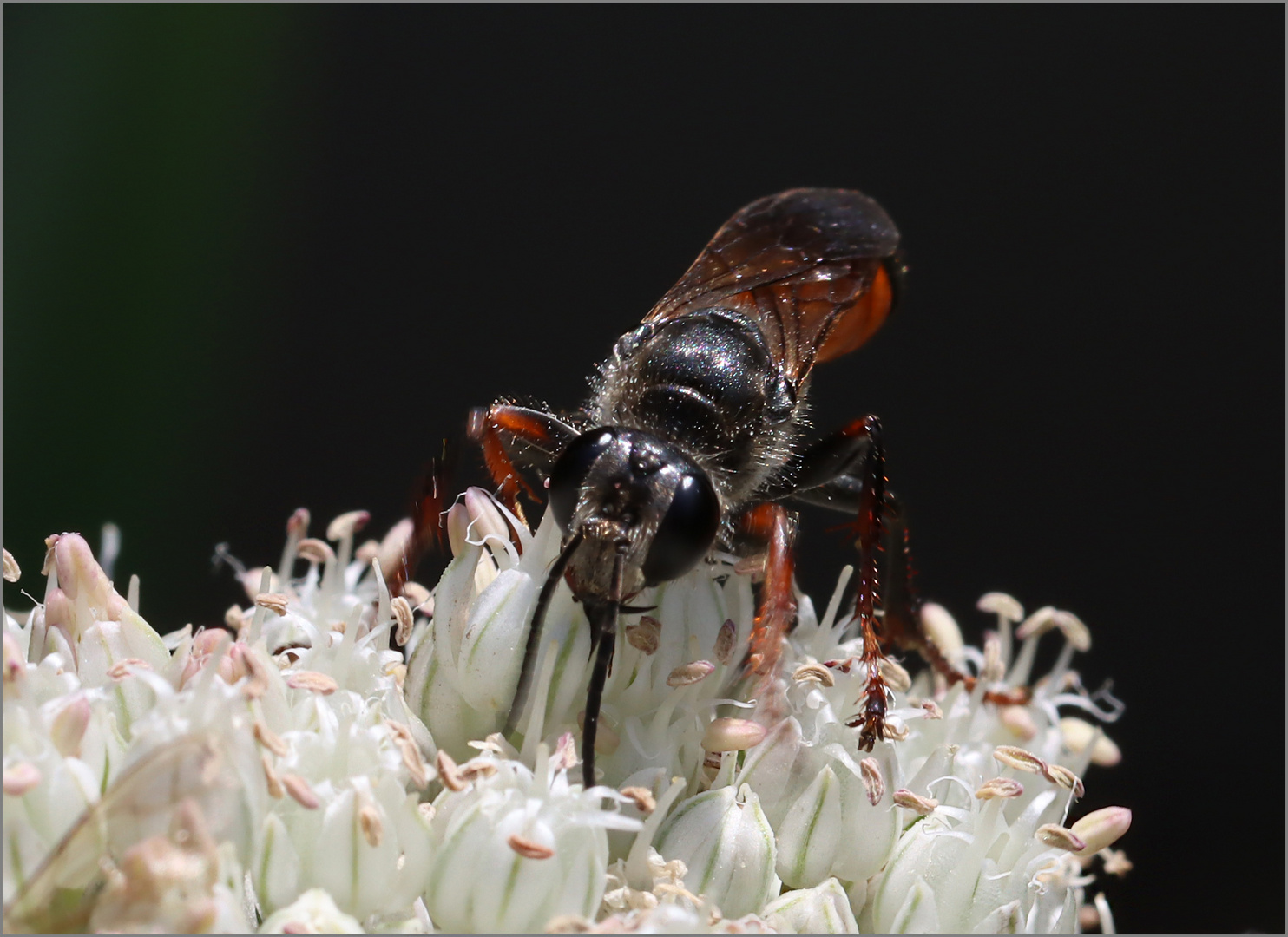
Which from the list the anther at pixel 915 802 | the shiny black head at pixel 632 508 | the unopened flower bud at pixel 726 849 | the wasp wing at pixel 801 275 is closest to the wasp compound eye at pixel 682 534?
the shiny black head at pixel 632 508

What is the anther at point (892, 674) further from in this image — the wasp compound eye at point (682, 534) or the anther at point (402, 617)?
the anther at point (402, 617)

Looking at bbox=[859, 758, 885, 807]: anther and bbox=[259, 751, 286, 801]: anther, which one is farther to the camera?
bbox=[859, 758, 885, 807]: anther

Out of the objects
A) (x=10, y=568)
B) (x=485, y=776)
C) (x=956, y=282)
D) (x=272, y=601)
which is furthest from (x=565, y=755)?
(x=956, y=282)

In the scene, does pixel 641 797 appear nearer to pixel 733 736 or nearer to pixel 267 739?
pixel 733 736

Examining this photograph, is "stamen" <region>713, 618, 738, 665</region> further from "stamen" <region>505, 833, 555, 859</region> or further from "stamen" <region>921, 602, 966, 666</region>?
"stamen" <region>921, 602, 966, 666</region>

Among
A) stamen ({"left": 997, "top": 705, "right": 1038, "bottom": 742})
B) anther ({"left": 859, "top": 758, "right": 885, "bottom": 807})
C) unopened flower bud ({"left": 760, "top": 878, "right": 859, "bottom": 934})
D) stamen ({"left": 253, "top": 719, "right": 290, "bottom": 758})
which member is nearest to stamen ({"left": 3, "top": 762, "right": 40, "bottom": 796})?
stamen ({"left": 253, "top": 719, "right": 290, "bottom": 758})

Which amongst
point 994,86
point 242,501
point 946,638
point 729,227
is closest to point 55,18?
point 729,227

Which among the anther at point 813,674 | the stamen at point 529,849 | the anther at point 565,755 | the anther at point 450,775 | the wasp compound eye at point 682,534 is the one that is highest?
the wasp compound eye at point 682,534

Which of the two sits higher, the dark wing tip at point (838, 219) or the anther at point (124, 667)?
the dark wing tip at point (838, 219)
